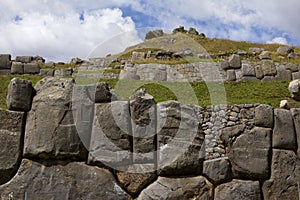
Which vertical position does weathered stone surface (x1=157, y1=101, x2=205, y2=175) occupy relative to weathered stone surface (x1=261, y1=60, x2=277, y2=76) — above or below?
below

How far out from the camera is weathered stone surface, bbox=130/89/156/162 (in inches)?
251

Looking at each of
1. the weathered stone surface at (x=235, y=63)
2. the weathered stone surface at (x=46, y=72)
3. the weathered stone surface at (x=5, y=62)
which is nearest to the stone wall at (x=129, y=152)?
the weathered stone surface at (x=235, y=63)

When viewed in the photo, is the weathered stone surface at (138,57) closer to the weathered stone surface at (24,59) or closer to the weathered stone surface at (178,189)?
the weathered stone surface at (24,59)

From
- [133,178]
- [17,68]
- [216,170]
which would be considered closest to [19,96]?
[133,178]

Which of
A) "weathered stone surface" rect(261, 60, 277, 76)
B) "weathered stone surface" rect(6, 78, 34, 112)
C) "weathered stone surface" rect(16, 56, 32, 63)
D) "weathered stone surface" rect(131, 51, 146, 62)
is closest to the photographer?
"weathered stone surface" rect(6, 78, 34, 112)

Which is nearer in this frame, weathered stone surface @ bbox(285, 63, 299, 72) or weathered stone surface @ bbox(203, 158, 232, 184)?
weathered stone surface @ bbox(203, 158, 232, 184)

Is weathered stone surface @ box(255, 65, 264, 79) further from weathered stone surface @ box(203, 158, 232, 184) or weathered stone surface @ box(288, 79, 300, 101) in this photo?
weathered stone surface @ box(203, 158, 232, 184)

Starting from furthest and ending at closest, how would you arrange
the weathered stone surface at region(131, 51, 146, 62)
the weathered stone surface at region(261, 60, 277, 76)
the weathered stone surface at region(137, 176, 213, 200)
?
1. the weathered stone surface at region(131, 51, 146, 62)
2. the weathered stone surface at region(261, 60, 277, 76)
3. the weathered stone surface at region(137, 176, 213, 200)

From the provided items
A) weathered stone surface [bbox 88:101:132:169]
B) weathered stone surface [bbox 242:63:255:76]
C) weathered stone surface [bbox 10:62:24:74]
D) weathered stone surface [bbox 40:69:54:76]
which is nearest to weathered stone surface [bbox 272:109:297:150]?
weathered stone surface [bbox 88:101:132:169]

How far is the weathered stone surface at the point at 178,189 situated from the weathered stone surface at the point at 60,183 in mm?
509

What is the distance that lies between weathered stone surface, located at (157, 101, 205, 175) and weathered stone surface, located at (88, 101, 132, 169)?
0.54 m

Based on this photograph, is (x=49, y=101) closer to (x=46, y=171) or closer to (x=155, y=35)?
(x=46, y=171)

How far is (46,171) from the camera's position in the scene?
6.25 meters

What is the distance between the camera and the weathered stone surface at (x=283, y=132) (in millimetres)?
6617
